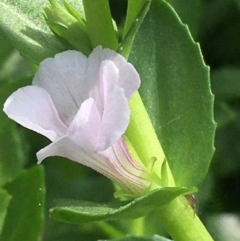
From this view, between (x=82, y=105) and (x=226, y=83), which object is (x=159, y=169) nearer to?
(x=82, y=105)

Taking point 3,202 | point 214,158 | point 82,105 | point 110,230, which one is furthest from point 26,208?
point 214,158

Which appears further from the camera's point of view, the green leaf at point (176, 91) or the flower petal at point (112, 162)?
the green leaf at point (176, 91)

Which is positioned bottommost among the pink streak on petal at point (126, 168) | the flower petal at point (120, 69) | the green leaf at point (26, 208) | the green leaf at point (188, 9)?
the green leaf at point (188, 9)

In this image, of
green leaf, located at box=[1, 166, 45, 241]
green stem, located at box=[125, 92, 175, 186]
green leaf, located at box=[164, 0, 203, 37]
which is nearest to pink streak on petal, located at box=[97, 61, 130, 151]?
green stem, located at box=[125, 92, 175, 186]

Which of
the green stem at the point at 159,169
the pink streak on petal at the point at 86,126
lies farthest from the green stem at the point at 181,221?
the pink streak on petal at the point at 86,126

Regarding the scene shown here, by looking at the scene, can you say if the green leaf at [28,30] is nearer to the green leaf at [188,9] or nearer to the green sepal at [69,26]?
the green sepal at [69,26]

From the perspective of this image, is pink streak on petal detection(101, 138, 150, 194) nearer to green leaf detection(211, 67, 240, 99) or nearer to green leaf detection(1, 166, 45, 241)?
green leaf detection(1, 166, 45, 241)

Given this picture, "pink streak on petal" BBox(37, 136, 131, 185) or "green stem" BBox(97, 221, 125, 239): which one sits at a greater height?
"pink streak on petal" BBox(37, 136, 131, 185)
